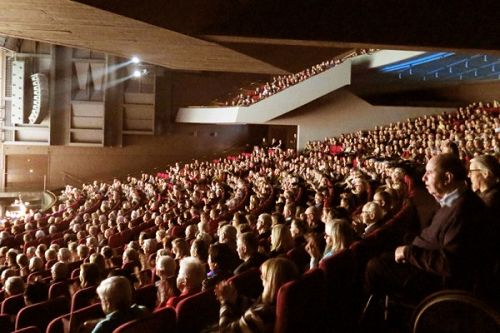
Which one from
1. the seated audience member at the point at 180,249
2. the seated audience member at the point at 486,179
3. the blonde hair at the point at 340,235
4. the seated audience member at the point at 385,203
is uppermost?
the seated audience member at the point at 486,179

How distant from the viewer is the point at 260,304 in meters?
2.45

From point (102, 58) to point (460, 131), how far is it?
13.4m

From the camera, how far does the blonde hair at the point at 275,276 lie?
245 cm

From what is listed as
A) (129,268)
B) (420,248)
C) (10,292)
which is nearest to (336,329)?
(420,248)

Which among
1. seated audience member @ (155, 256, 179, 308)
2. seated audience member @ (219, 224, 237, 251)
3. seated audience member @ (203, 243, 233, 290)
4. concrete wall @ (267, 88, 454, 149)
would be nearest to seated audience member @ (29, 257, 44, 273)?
seated audience member @ (219, 224, 237, 251)

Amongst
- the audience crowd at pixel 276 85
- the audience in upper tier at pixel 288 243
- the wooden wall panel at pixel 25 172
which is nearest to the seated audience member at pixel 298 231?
the audience in upper tier at pixel 288 243

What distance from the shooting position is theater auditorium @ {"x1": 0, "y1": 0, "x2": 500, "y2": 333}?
2.46 m

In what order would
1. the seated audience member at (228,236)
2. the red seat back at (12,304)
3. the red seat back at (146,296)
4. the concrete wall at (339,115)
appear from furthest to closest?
1. the concrete wall at (339,115)
2. the seated audience member at (228,236)
3. the red seat back at (12,304)
4. the red seat back at (146,296)

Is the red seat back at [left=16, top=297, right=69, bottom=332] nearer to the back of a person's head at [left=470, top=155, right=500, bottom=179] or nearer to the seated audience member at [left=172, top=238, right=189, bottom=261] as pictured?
the seated audience member at [left=172, top=238, right=189, bottom=261]

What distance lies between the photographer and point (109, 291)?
2.63 m

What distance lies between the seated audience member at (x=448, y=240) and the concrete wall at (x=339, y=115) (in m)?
13.9

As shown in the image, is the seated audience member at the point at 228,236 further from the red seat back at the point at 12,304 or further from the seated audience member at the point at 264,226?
the red seat back at the point at 12,304

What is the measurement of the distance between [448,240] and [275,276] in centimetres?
82

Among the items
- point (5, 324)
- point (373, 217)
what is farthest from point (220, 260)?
point (5, 324)
